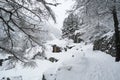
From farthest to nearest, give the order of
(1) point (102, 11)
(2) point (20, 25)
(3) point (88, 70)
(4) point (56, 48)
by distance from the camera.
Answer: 1. (4) point (56, 48)
2. (3) point (88, 70)
3. (1) point (102, 11)
4. (2) point (20, 25)

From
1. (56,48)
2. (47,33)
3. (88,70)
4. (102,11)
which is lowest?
(56,48)

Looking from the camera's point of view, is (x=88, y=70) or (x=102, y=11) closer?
(x=102, y=11)

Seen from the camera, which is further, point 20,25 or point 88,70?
point 88,70

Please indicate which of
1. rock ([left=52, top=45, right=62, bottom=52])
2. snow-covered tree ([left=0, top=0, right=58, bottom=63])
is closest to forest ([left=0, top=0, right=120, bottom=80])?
snow-covered tree ([left=0, top=0, right=58, bottom=63])

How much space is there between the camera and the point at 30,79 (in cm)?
1947

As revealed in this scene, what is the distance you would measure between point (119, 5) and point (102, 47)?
707 centimetres

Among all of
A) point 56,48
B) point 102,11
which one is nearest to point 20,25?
point 102,11

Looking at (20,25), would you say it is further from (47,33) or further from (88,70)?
(88,70)

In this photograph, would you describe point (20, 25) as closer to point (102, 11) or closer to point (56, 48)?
point (102, 11)

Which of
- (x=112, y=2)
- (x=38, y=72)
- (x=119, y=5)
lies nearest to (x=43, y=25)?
(x=112, y=2)

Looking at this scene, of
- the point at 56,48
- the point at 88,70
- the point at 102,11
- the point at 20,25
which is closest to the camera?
the point at 20,25

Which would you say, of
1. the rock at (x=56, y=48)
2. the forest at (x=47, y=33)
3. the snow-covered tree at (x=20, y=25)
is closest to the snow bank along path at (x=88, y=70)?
the forest at (x=47, y=33)

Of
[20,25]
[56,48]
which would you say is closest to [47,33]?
[20,25]

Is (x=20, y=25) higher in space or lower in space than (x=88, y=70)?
higher
